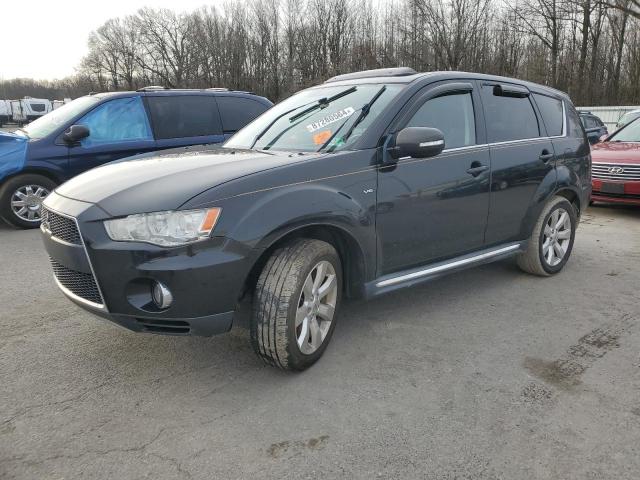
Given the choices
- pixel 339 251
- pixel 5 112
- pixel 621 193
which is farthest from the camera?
pixel 5 112

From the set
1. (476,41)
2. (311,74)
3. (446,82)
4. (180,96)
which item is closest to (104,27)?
(311,74)

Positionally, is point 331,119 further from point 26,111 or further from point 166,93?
point 26,111

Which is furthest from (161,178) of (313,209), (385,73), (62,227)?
(385,73)

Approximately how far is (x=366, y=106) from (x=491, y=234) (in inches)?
59.3

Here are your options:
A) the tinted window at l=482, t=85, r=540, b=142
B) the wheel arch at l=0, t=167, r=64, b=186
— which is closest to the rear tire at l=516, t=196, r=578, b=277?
the tinted window at l=482, t=85, r=540, b=142

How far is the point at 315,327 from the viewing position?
9.97ft

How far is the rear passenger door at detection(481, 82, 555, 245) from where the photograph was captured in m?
4.11

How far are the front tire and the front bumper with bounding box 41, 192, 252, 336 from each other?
0.18 m

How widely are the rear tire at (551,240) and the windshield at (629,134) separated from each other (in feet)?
16.0

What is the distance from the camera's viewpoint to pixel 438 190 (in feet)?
11.8

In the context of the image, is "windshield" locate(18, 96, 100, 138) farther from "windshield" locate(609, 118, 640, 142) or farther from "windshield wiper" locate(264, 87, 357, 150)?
"windshield" locate(609, 118, 640, 142)

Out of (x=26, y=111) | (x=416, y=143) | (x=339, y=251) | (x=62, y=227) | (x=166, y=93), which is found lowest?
(x=339, y=251)

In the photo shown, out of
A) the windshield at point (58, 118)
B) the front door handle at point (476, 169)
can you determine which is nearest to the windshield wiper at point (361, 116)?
the front door handle at point (476, 169)

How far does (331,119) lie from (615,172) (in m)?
6.04
